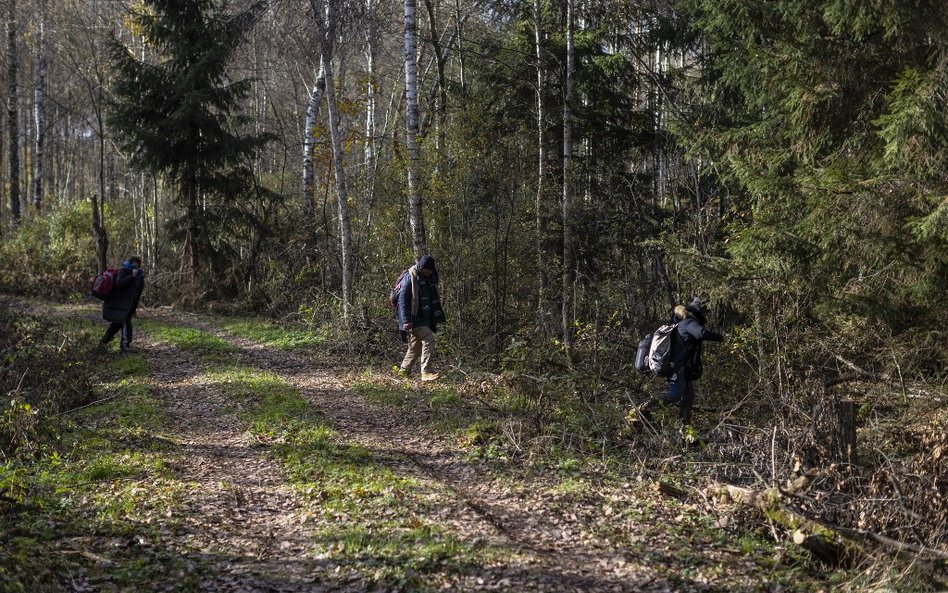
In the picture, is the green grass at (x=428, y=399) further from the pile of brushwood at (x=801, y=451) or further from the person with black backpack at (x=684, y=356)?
the person with black backpack at (x=684, y=356)

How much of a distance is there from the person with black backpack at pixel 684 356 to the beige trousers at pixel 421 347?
3763 millimetres

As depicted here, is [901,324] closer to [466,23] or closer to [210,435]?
[210,435]

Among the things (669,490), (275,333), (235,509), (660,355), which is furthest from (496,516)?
(275,333)

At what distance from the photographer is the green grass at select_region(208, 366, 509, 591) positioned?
19.2ft

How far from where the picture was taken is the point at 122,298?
573 inches

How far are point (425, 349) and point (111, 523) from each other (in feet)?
20.7

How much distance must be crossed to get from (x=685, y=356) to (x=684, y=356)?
2cm

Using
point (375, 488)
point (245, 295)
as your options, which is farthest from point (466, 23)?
point (375, 488)

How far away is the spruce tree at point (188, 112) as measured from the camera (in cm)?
2144

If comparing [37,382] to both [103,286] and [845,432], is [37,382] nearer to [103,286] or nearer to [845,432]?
[103,286]

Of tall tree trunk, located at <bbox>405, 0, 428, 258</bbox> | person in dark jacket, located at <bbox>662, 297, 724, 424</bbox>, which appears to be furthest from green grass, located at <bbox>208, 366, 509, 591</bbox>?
tall tree trunk, located at <bbox>405, 0, 428, 258</bbox>

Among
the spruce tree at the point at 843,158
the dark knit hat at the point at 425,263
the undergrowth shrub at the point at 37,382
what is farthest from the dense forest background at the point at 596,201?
the undergrowth shrub at the point at 37,382

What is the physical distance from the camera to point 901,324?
958 centimetres

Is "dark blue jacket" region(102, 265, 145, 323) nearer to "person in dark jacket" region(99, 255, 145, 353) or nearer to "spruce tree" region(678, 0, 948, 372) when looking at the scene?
"person in dark jacket" region(99, 255, 145, 353)
